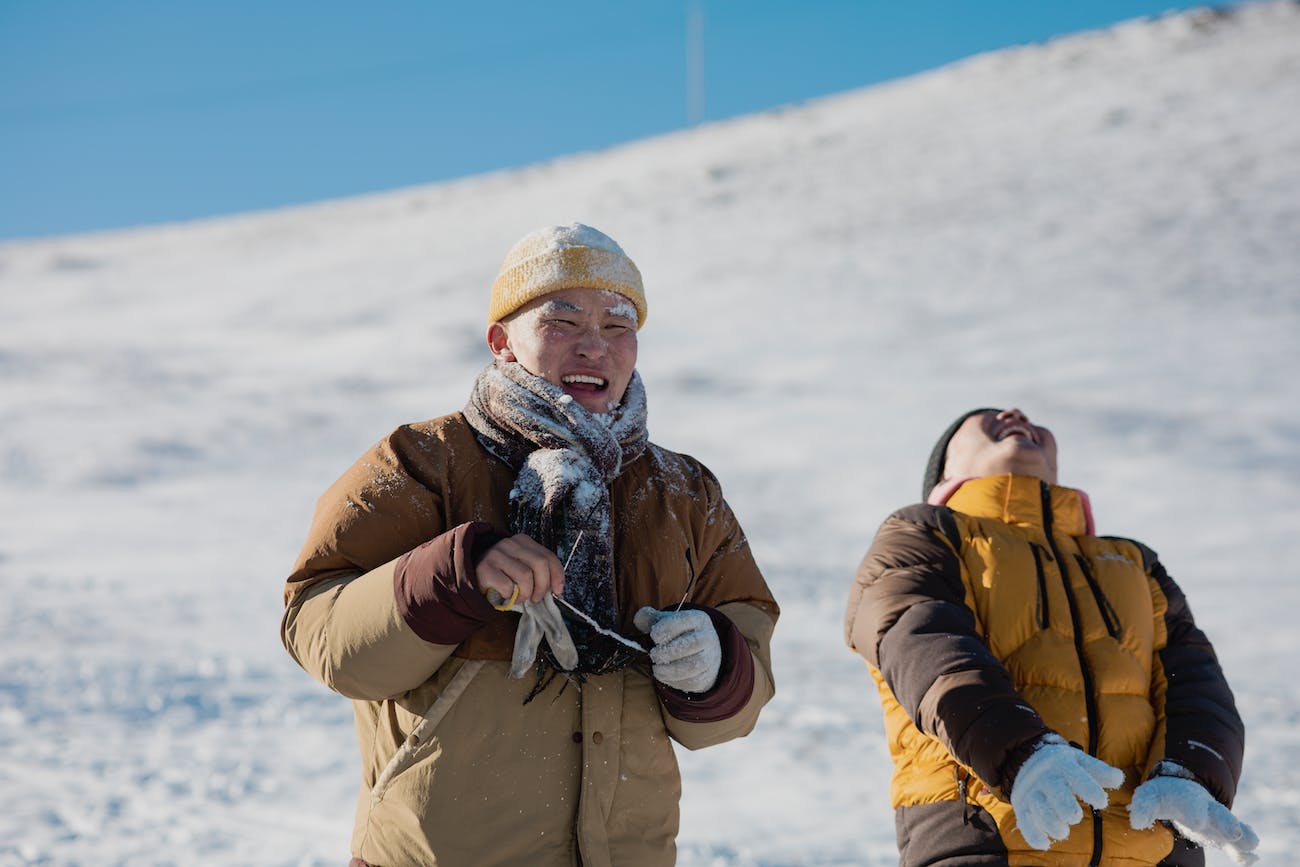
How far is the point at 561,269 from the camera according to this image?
2.23 meters

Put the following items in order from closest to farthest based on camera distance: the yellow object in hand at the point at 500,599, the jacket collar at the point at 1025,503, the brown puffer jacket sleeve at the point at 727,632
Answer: the yellow object in hand at the point at 500,599, the brown puffer jacket sleeve at the point at 727,632, the jacket collar at the point at 1025,503

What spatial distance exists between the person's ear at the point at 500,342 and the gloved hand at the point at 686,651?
0.63 m

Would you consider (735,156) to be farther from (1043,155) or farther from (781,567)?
(781,567)

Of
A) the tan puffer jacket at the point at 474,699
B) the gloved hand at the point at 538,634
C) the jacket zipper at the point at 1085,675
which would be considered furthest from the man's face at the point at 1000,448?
the gloved hand at the point at 538,634

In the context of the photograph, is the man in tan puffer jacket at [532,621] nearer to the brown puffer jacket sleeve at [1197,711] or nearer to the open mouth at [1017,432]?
the brown puffer jacket sleeve at [1197,711]

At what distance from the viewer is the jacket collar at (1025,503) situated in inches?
107

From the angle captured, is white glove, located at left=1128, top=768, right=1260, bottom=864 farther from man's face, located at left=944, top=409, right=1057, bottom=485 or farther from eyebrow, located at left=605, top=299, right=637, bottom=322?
eyebrow, located at left=605, top=299, right=637, bottom=322

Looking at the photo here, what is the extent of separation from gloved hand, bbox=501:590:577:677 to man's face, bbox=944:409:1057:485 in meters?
1.35

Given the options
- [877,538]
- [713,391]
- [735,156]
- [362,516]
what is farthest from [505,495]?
[735,156]

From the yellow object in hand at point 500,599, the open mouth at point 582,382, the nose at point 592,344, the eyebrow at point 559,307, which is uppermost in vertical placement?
the eyebrow at point 559,307

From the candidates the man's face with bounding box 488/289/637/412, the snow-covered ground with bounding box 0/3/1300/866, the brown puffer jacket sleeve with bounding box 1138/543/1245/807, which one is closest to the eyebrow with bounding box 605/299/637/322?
the man's face with bounding box 488/289/637/412

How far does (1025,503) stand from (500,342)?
122 centimetres

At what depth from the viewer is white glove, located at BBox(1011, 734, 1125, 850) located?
6.75ft

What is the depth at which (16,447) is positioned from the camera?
1255cm
